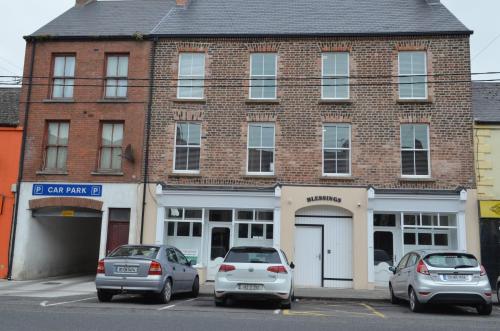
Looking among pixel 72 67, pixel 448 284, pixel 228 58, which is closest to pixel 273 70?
pixel 228 58

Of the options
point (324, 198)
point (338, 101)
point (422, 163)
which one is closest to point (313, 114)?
point (338, 101)

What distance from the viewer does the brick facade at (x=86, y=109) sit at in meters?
20.0

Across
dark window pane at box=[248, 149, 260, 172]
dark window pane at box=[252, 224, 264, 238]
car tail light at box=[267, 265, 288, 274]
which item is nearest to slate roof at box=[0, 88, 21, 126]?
dark window pane at box=[248, 149, 260, 172]

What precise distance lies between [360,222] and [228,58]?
810 centimetres

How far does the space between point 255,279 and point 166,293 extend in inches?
97.7

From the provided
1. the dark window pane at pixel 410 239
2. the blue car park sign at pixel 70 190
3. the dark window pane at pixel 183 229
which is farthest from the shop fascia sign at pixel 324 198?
the blue car park sign at pixel 70 190

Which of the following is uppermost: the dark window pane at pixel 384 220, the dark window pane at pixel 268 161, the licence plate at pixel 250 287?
the dark window pane at pixel 268 161

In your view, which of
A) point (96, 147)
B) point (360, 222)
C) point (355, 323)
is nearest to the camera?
point (355, 323)

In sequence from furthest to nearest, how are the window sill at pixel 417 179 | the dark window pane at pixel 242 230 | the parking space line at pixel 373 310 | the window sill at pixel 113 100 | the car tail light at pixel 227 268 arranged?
the window sill at pixel 113 100 → the dark window pane at pixel 242 230 → the window sill at pixel 417 179 → the car tail light at pixel 227 268 → the parking space line at pixel 373 310

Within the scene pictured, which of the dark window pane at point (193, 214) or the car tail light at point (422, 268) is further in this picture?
the dark window pane at point (193, 214)

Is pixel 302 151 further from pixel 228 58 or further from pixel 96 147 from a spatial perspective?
pixel 96 147

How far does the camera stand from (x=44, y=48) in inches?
826

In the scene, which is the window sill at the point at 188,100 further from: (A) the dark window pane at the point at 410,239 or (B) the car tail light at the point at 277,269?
(B) the car tail light at the point at 277,269

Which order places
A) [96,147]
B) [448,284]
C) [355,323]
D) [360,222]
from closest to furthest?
[355,323], [448,284], [360,222], [96,147]
